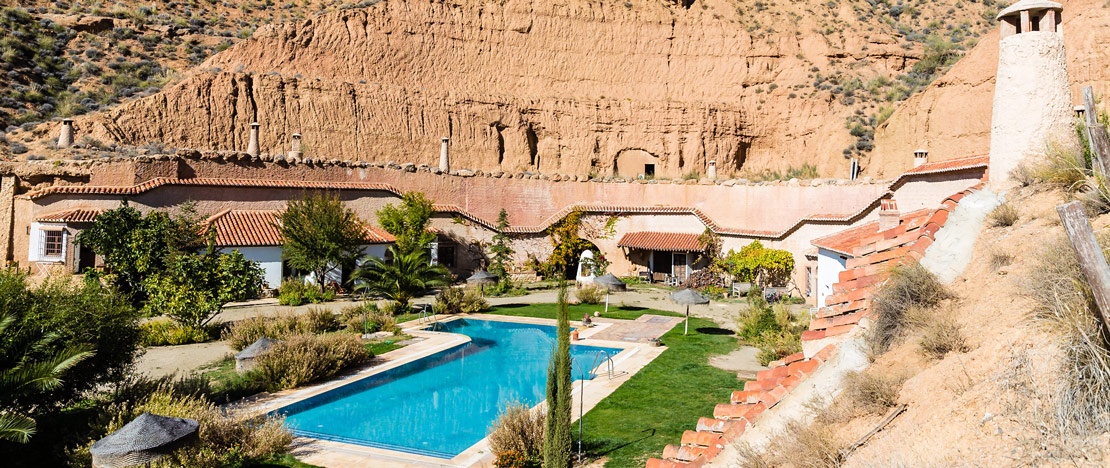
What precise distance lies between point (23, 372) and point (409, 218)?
19266 millimetres

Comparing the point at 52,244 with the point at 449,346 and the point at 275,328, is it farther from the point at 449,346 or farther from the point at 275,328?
the point at 449,346

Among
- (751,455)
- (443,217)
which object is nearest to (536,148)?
(443,217)

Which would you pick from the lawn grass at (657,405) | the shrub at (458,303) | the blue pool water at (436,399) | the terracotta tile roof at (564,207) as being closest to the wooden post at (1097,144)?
the lawn grass at (657,405)

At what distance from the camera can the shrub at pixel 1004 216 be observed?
5711 millimetres

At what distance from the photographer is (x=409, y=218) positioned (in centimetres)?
2694

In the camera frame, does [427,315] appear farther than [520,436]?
Yes

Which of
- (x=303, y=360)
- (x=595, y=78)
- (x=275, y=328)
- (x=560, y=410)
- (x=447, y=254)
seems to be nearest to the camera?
(x=560, y=410)

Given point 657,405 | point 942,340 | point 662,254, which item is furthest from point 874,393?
point 662,254

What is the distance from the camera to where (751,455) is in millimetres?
4352

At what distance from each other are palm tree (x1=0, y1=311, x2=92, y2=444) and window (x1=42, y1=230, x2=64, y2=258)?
1608cm

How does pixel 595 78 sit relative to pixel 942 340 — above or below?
above

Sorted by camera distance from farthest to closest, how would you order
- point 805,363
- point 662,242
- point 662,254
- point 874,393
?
point 662,254 → point 662,242 → point 805,363 → point 874,393

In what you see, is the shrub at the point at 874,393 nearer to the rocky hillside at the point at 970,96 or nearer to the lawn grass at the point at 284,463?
the lawn grass at the point at 284,463

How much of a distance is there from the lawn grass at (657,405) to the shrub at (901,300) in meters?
4.45
